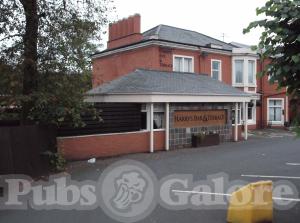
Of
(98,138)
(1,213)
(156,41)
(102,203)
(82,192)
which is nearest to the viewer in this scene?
(1,213)

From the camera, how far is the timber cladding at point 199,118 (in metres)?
21.7

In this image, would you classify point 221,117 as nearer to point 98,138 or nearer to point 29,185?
point 98,138

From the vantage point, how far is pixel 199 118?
2281cm

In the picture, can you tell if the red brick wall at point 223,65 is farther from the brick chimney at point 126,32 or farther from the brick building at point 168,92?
the brick chimney at point 126,32

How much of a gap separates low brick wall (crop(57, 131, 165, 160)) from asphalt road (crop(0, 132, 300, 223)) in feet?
2.44

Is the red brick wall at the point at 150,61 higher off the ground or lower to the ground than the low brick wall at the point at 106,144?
higher

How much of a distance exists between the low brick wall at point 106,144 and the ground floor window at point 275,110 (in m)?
17.7

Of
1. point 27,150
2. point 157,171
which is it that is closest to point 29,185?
point 27,150

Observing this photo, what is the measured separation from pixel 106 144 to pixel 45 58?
540 centimetres

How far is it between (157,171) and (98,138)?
4706 mm

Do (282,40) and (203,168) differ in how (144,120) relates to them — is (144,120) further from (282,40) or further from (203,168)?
(282,40)

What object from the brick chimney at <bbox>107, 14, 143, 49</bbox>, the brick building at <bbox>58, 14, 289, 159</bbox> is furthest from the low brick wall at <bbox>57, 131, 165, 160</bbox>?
the brick chimney at <bbox>107, 14, 143, 49</bbox>

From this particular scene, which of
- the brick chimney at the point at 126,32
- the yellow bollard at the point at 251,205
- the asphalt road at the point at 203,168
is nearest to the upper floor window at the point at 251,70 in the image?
the brick chimney at the point at 126,32

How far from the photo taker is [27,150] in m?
13.0
